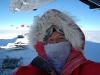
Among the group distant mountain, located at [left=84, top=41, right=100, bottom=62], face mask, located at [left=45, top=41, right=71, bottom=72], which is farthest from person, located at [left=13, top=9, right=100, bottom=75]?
distant mountain, located at [left=84, top=41, right=100, bottom=62]

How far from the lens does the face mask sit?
1277mm

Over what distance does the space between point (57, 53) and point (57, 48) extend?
24 mm

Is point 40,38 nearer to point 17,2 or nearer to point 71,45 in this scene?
point 71,45

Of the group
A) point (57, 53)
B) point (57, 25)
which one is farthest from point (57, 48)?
point (57, 25)

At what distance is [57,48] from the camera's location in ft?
4.26

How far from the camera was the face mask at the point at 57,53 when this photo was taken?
128cm

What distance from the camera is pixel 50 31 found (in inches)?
53.3

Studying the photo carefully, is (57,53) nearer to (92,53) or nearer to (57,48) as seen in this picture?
(57,48)

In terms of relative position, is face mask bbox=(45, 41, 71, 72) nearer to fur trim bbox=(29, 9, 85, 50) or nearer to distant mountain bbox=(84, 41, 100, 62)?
fur trim bbox=(29, 9, 85, 50)

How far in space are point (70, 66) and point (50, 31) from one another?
23 cm

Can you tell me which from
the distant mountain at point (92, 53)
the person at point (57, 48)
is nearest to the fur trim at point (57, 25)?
the person at point (57, 48)

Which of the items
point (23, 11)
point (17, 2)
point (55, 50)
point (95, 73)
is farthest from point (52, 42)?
point (23, 11)

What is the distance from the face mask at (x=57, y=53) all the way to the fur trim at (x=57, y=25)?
A: 5 cm

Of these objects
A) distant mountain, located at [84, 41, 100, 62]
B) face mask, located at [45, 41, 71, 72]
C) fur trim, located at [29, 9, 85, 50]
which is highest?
fur trim, located at [29, 9, 85, 50]
